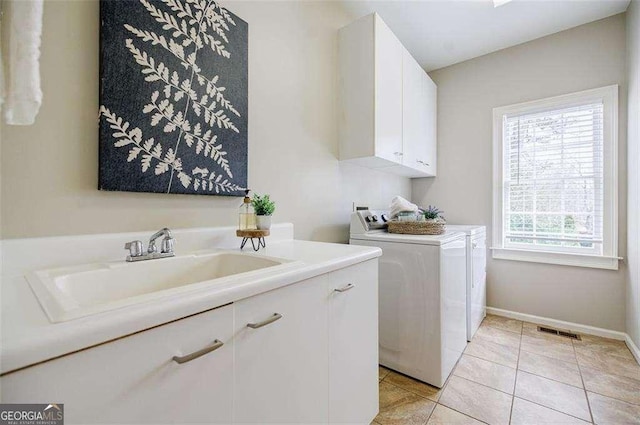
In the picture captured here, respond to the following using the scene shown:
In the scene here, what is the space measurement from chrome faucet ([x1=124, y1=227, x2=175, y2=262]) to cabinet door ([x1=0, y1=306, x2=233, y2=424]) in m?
0.52

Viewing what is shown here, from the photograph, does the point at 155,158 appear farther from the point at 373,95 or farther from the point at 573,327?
the point at 573,327

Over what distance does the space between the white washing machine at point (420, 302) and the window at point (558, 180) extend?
4.00ft

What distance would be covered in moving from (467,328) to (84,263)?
2.51 metres

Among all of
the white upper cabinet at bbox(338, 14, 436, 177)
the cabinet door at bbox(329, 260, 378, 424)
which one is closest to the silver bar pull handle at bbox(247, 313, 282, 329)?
the cabinet door at bbox(329, 260, 378, 424)

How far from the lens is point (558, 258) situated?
249 centimetres

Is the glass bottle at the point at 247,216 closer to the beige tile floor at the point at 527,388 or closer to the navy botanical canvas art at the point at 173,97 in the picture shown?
the navy botanical canvas art at the point at 173,97

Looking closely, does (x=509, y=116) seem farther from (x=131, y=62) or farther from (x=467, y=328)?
(x=131, y=62)

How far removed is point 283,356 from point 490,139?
9.82 ft

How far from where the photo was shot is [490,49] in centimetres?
274

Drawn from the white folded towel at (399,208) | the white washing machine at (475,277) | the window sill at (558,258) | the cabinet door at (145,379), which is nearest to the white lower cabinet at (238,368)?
the cabinet door at (145,379)

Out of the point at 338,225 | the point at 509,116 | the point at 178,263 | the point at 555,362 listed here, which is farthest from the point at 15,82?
the point at 509,116

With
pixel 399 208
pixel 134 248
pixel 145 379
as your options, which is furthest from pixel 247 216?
pixel 399 208

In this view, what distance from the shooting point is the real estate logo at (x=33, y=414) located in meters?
0.40

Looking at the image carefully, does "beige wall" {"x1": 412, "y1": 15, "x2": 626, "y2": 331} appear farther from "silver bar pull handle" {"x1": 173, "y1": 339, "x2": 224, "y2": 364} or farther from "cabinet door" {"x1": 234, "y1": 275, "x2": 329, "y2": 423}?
"silver bar pull handle" {"x1": 173, "y1": 339, "x2": 224, "y2": 364}
